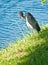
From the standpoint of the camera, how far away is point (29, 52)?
23.3 ft

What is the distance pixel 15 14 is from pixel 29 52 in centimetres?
862

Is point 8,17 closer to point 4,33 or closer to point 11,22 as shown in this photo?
point 11,22

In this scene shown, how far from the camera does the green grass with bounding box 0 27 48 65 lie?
21.8 ft

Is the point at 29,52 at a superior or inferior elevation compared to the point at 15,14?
superior

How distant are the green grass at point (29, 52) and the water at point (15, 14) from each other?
2899 mm

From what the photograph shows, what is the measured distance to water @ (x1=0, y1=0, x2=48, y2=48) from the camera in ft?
40.9

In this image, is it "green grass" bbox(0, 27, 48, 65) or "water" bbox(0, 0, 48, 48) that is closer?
"green grass" bbox(0, 27, 48, 65)

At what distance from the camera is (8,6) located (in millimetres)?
17078

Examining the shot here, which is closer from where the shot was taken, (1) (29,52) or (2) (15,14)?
(1) (29,52)

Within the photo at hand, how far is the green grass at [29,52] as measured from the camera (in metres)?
6.65

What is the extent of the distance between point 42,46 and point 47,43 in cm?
15

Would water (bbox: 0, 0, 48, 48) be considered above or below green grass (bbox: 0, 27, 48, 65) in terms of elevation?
below

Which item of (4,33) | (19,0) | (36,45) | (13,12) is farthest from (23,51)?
(19,0)

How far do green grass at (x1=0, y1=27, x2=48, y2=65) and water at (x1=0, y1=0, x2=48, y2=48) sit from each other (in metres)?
2.90
